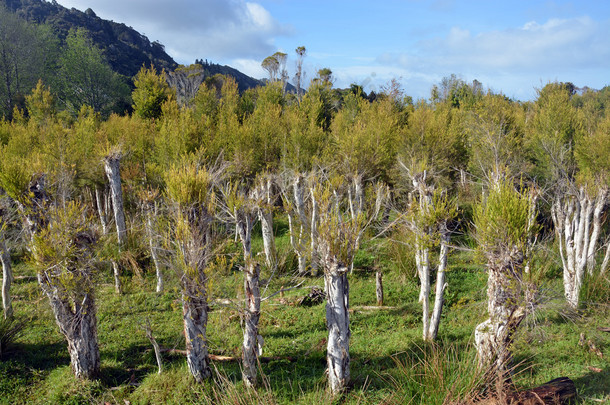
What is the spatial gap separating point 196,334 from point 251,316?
1296mm

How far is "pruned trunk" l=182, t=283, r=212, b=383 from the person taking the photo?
7.00 m

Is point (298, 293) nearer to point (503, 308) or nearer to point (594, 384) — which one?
point (503, 308)

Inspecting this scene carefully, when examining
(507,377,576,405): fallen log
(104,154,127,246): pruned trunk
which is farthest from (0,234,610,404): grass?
(104,154,127,246): pruned trunk

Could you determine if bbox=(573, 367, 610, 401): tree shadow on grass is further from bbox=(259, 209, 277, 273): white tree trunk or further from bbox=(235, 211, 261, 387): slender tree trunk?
bbox=(259, 209, 277, 273): white tree trunk

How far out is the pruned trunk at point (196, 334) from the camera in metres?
7.00

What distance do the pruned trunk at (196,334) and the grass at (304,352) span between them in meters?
0.24

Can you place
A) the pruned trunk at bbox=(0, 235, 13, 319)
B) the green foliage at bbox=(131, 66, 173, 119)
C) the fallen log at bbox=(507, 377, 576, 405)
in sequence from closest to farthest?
the fallen log at bbox=(507, 377, 576, 405) → the pruned trunk at bbox=(0, 235, 13, 319) → the green foliage at bbox=(131, 66, 173, 119)

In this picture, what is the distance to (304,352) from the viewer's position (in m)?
8.52

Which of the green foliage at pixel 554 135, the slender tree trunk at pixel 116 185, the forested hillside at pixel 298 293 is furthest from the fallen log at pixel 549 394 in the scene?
the green foliage at pixel 554 135

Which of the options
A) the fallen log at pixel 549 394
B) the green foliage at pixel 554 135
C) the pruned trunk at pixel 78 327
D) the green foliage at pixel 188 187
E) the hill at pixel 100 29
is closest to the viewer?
the fallen log at pixel 549 394

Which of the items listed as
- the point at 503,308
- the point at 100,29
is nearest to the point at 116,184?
the point at 503,308

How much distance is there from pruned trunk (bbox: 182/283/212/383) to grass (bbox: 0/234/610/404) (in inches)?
9.6

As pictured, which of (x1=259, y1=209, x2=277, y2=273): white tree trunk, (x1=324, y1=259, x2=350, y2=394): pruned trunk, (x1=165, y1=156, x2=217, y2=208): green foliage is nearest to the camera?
(x1=324, y1=259, x2=350, y2=394): pruned trunk

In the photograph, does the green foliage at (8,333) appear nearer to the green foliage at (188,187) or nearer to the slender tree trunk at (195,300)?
the slender tree trunk at (195,300)
